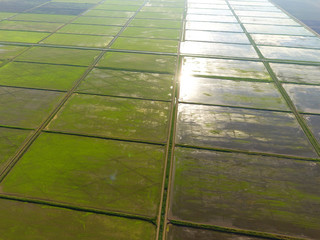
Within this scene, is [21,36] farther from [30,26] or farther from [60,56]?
[60,56]

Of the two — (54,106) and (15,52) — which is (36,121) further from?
(15,52)

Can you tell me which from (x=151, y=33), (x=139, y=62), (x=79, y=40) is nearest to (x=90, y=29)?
(x=79, y=40)

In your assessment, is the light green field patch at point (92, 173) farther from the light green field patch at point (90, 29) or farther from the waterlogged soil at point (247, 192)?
the light green field patch at point (90, 29)

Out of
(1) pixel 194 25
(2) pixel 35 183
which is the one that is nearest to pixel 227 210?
(2) pixel 35 183

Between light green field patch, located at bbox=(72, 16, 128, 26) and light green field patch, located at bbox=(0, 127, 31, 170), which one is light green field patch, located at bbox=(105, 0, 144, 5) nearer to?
light green field patch, located at bbox=(72, 16, 128, 26)

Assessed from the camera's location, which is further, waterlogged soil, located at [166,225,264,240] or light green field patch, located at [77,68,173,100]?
light green field patch, located at [77,68,173,100]

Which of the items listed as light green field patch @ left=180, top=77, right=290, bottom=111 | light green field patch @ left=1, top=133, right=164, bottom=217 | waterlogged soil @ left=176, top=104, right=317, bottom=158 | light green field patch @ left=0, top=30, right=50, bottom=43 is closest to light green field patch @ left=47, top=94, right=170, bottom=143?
light green field patch @ left=1, top=133, right=164, bottom=217
